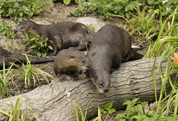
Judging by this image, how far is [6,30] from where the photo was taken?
5.52 m

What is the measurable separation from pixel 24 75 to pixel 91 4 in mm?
2993

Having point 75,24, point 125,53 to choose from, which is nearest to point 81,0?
point 75,24

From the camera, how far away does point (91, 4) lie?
21.4 ft

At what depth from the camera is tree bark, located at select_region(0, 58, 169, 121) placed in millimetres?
3158

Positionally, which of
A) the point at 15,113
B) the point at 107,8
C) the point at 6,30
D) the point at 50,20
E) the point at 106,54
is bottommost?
the point at 15,113

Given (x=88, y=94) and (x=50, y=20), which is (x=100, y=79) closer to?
(x=88, y=94)

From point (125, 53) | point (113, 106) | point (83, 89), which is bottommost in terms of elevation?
point (113, 106)

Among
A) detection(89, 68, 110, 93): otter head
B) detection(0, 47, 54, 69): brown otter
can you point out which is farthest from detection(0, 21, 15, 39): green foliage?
detection(89, 68, 110, 93): otter head

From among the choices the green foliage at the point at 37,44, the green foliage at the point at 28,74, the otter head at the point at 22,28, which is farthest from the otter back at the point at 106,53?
the otter head at the point at 22,28

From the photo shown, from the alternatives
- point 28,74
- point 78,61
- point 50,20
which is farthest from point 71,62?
point 50,20

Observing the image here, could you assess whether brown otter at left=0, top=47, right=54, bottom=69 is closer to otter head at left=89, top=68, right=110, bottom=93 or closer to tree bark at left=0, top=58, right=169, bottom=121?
tree bark at left=0, top=58, right=169, bottom=121

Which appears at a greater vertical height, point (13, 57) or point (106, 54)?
point (106, 54)

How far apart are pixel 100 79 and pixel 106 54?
43 cm

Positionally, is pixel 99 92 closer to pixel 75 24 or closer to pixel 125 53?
pixel 125 53
